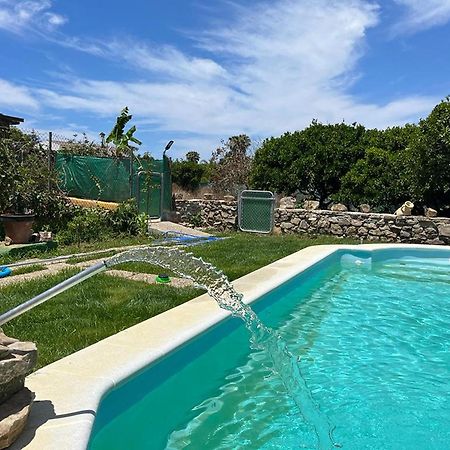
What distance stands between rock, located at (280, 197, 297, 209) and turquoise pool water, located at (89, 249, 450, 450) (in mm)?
8556

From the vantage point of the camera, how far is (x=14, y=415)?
7.64 feet

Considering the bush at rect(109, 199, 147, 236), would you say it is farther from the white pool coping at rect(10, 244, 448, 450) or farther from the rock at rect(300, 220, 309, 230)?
the white pool coping at rect(10, 244, 448, 450)

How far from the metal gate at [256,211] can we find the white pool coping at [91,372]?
360 inches

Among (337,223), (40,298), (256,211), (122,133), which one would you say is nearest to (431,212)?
(337,223)

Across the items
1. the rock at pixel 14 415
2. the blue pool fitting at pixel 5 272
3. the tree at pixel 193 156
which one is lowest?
the blue pool fitting at pixel 5 272

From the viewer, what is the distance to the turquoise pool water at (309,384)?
11.0ft

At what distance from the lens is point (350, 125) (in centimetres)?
1705

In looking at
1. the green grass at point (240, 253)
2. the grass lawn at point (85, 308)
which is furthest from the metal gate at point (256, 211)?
the grass lawn at point (85, 308)

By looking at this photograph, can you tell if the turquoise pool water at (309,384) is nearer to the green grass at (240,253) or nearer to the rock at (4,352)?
the rock at (4,352)

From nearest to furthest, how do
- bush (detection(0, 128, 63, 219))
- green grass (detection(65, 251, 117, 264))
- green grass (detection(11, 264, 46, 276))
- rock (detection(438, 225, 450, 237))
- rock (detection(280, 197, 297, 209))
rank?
green grass (detection(11, 264, 46, 276)) → green grass (detection(65, 251, 117, 264)) → bush (detection(0, 128, 63, 219)) → rock (detection(438, 225, 450, 237)) → rock (detection(280, 197, 297, 209))

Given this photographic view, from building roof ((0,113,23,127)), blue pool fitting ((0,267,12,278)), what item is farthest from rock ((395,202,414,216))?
building roof ((0,113,23,127))

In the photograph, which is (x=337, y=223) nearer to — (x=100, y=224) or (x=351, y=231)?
(x=351, y=231)

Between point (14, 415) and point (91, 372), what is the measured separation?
3.04 ft

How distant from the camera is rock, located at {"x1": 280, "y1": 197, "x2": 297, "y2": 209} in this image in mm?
15594
